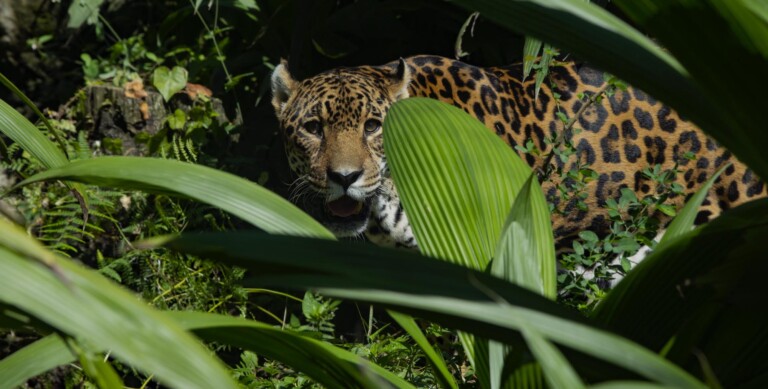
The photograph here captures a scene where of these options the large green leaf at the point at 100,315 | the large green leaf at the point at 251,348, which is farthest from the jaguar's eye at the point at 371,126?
the large green leaf at the point at 100,315

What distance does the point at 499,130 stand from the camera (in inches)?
196

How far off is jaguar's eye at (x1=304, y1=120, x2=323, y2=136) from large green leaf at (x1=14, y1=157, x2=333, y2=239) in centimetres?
316

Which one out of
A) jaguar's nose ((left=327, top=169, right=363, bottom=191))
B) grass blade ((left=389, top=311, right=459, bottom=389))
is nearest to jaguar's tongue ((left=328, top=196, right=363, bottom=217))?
jaguar's nose ((left=327, top=169, right=363, bottom=191))

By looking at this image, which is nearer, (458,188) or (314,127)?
(458,188)

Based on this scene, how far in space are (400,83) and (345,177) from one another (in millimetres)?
574

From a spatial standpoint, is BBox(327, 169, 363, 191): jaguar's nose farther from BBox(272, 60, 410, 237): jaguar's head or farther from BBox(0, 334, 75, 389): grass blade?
BBox(0, 334, 75, 389): grass blade

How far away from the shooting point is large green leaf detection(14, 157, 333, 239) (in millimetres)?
1676

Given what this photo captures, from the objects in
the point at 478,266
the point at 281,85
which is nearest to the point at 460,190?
the point at 478,266

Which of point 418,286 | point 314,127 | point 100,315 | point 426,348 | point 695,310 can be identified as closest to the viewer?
point 100,315

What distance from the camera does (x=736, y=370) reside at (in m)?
1.67

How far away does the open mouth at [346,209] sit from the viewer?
481 cm

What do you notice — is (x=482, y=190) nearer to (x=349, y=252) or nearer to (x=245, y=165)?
(x=349, y=252)

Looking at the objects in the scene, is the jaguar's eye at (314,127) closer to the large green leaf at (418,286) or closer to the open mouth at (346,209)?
the open mouth at (346,209)

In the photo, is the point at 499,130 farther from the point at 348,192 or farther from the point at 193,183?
the point at 193,183
